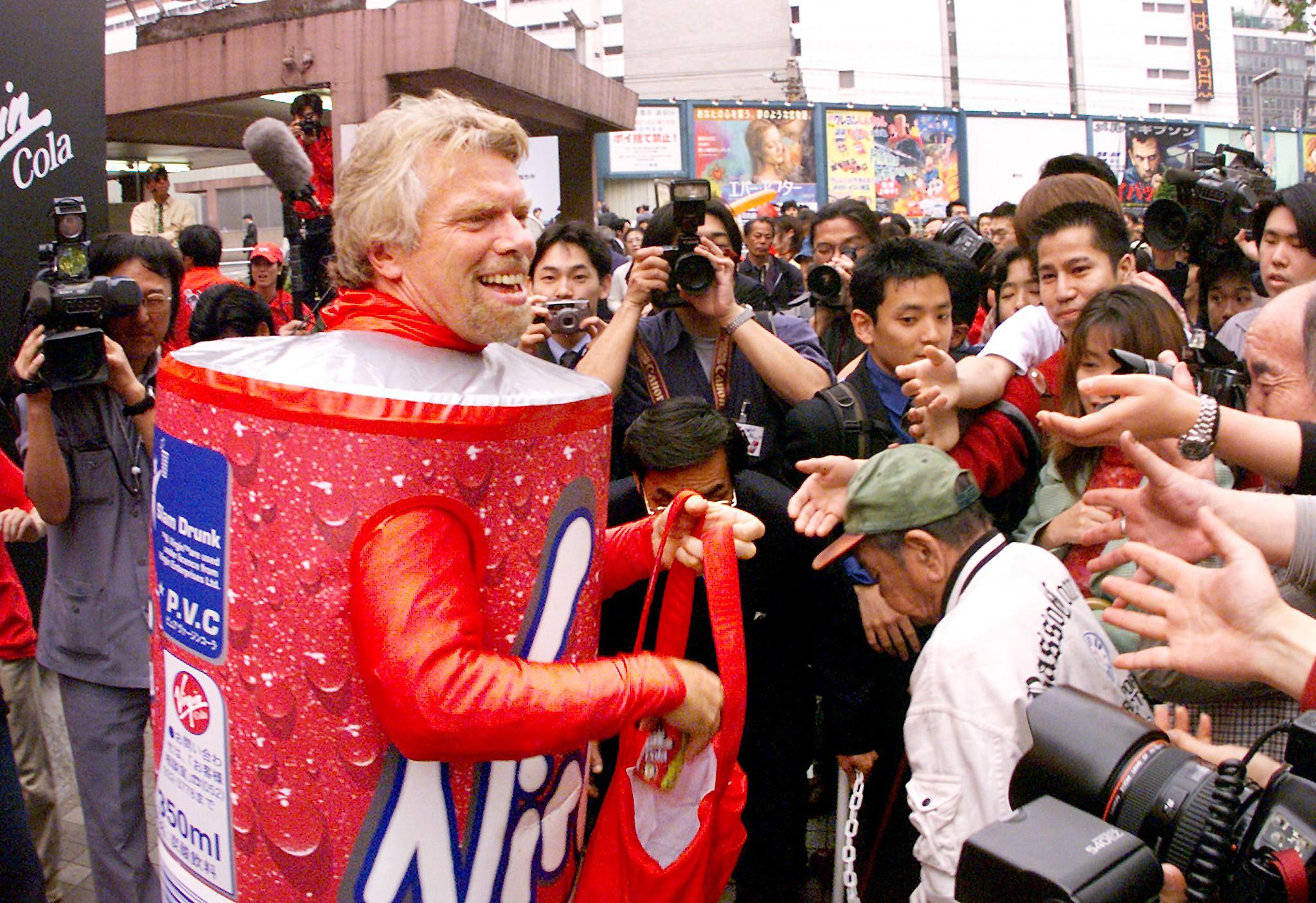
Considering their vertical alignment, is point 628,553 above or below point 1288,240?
below

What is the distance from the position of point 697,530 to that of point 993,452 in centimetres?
118

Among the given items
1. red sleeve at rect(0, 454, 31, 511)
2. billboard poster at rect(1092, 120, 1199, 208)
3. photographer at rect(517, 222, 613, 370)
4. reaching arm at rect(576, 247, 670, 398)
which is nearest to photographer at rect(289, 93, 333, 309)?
photographer at rect(517, 222, 613, 370)

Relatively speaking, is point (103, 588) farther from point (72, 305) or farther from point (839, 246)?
point (839, 246)

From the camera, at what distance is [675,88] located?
44844 mm

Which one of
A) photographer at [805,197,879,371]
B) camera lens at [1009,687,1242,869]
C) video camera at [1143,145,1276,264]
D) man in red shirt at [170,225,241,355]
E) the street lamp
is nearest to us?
camera lens at [1009,687,1242,869]

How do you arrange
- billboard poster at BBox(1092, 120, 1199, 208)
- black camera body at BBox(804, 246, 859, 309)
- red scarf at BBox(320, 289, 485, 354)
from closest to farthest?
red scarf at BBox(320, 289, 485, 354), black camera body at BBox(804, 246, 859, 309), billboard poster at BBox(1092, 120, 1199, 208)

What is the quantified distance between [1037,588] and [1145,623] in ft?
1.46

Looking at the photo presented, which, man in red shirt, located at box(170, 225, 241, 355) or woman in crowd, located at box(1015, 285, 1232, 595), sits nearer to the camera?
woman in crowd, located at box(1015, 285, 1232, 595)

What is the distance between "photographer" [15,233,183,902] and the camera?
268 cm

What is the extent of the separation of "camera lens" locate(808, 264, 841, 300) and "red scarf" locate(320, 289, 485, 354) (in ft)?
9.06

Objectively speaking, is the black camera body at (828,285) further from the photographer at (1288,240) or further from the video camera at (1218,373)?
the video camera at (1218,373)

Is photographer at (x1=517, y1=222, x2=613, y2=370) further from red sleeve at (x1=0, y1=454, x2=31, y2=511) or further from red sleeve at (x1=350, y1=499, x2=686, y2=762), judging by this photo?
red sleeve at (x1=350, y1=499, x2=686, y2=762)

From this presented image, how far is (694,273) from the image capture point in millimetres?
3207

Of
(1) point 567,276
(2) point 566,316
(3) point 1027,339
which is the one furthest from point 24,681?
(3) point 1027,339
